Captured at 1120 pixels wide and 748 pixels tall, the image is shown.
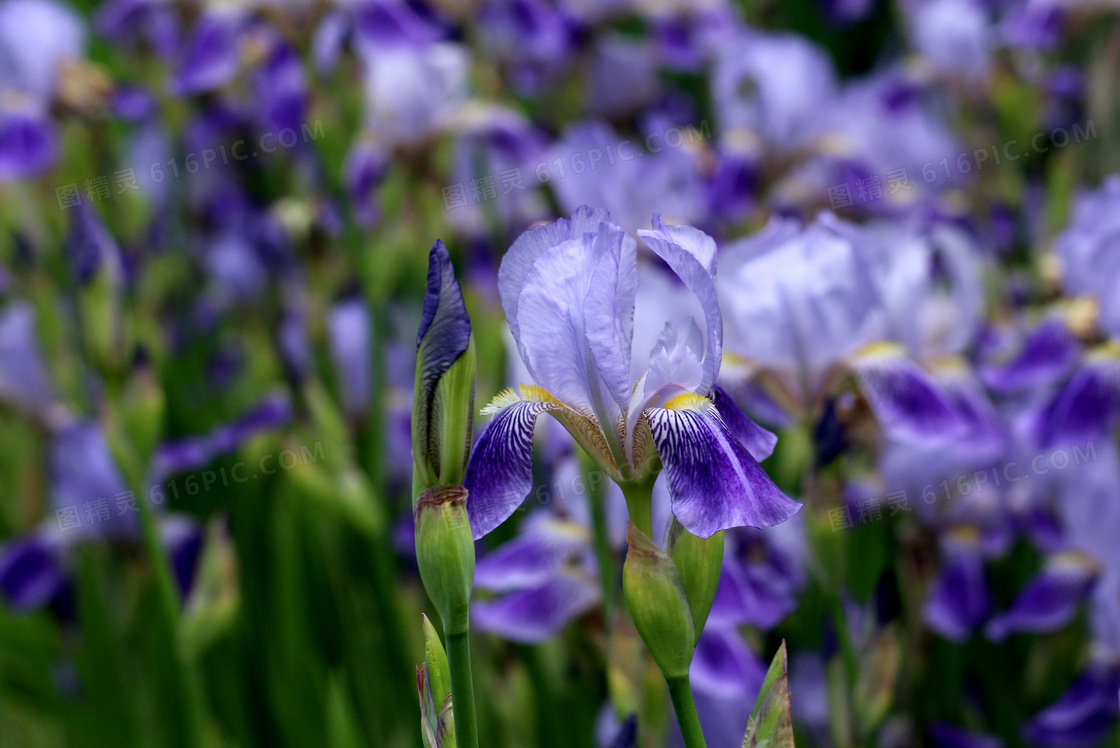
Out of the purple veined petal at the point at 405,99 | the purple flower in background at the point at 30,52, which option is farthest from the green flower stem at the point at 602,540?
the purple flower in background at the point at 30,52

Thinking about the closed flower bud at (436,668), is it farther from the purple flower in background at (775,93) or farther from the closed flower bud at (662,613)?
the purple flower in background at (775,93)

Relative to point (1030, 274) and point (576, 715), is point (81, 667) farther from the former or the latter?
point (1030, 274)

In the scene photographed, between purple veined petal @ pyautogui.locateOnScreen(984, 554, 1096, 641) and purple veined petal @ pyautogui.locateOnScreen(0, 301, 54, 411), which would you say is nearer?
purple veined petal @ pyautogui.locateOnScreen(984, 554, 1096, 641)

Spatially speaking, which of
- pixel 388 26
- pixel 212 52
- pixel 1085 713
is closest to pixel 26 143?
pixel 212 52

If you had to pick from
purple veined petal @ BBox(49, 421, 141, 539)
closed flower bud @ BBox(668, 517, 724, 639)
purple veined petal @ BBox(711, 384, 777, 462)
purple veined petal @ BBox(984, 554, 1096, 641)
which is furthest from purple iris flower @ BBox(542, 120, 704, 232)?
closed flower bud @ BBox(668, 517, 724, 639)

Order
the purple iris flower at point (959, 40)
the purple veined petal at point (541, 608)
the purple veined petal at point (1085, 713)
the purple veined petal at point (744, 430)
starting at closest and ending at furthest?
the purple veined petal at point (744, 430)
the purple veined petal at point (541, 608)
the purple veined petal at point (1085, 713)
the purple iris flower at point (959, 40)

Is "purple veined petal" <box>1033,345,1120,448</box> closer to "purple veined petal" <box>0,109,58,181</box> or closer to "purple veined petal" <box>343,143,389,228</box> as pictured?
"purple veined petal" <box>343,143,389,228</box>
